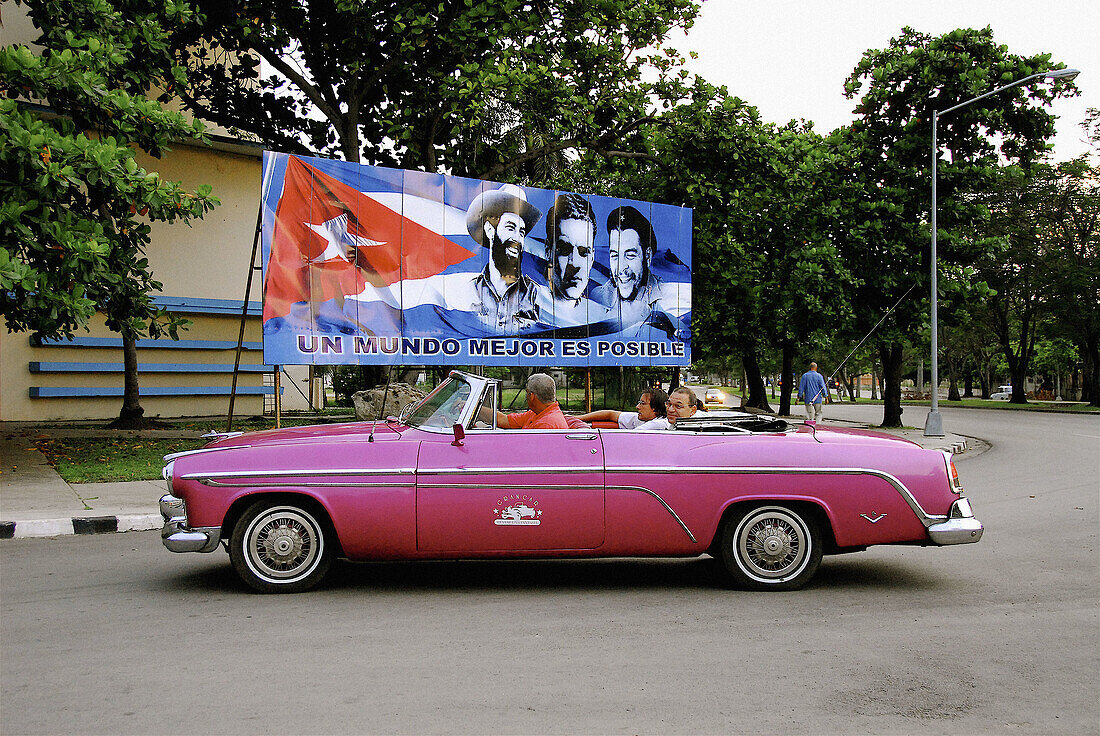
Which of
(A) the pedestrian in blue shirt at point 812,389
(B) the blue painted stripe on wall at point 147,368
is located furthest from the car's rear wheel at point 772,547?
(B) the blue painted stripe on wall at point 147,368

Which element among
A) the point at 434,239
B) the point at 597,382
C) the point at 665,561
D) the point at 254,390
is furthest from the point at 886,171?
the point at 665,561

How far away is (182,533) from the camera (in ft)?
17.4

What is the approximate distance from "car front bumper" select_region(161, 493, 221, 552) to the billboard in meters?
6.45

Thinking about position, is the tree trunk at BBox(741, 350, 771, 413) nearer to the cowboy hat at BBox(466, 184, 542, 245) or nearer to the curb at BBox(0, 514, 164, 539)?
the cowboy hat at BBox(466, 184, 542, 245)

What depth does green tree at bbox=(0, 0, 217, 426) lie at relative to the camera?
29.8 feet

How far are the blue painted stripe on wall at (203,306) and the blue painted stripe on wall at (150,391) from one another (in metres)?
1.96

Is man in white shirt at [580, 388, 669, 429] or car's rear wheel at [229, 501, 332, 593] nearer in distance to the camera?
car's rear wheel at [229, 501, 332, 593]

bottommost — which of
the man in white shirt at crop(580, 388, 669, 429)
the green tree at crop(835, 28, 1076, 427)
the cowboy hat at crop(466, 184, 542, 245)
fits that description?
the man in white shirt at crop(580, 388, 669, 429)

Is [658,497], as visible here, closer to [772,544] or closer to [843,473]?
[772,544]

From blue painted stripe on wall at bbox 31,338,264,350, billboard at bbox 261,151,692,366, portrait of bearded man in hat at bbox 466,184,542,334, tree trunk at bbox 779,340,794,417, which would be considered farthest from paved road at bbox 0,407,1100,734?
tree trunk at bbox 779,340,794,417

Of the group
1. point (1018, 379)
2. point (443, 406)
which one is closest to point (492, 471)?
point (443, 406)

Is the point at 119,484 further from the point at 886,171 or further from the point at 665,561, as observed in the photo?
the point at 886,171

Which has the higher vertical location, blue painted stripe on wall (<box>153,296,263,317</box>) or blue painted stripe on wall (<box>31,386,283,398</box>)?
blue painted stripe on wall (<box>153,296,263,317</box>)

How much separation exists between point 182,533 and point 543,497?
7.69ft
